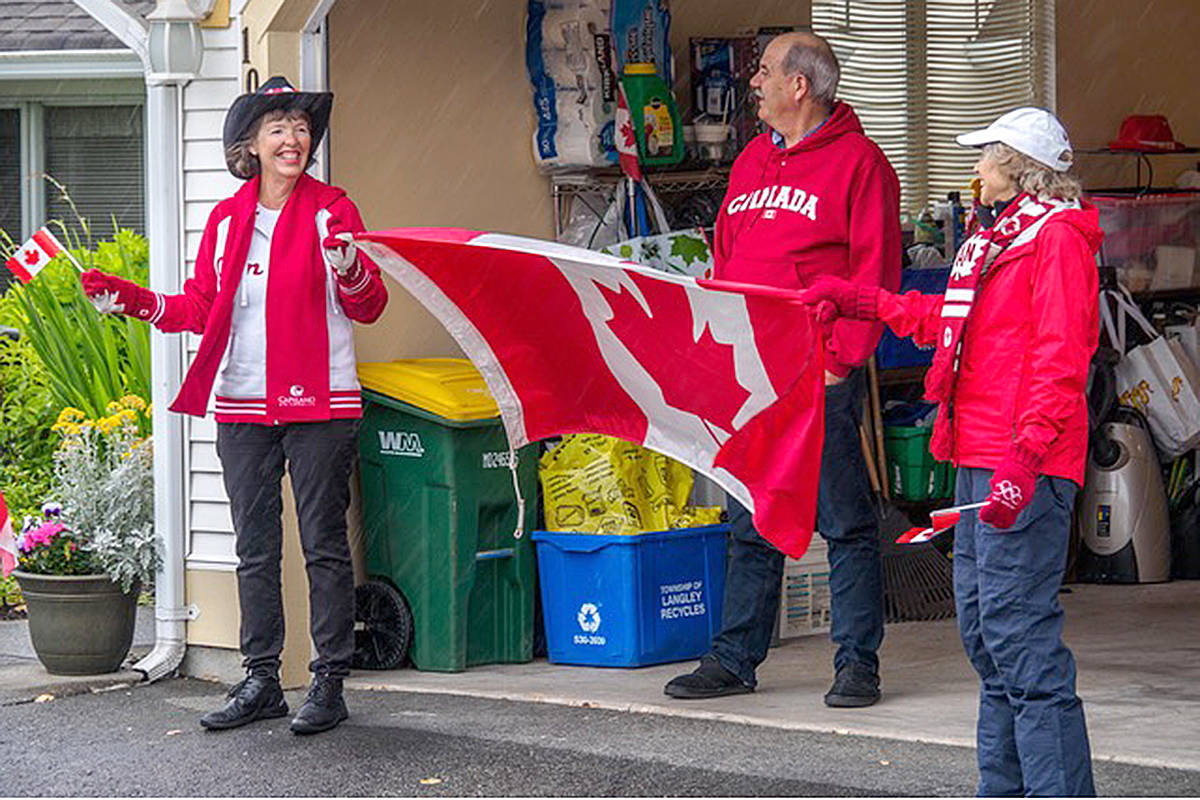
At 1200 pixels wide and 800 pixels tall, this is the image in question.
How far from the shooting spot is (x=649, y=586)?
307 inches

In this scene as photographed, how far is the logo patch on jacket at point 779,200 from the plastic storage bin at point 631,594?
135 centimetres

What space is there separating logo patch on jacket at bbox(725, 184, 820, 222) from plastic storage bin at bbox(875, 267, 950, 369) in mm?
2213

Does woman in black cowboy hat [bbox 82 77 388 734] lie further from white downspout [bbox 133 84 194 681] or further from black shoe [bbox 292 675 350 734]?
white downspout [bbox 133 84 194 681]

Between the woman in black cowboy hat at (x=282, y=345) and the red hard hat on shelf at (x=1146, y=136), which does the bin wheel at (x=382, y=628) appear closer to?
the woman in black cowboy hat at (x=282, y=345)

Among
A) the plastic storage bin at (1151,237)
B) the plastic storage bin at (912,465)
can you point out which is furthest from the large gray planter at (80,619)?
the plastic storage bin at (1151,237)

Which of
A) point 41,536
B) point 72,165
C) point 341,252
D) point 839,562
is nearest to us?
point 341,252

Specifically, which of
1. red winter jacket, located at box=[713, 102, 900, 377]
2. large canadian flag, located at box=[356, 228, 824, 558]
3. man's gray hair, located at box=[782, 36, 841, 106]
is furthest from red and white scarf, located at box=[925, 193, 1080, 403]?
man's gray hair, located at box=[782, 36, 841, 106]

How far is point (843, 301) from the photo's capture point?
18.0 feet

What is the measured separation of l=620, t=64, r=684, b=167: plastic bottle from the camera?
28.7ft

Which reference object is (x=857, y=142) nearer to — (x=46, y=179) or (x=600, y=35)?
(x=600, y=35)

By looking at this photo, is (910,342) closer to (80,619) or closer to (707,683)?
(707,683)

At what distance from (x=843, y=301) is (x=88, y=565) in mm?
3450

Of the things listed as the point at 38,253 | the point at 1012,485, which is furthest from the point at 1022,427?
the point at 38,253

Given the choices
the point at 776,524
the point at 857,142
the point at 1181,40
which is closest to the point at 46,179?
the point at 1181,40
